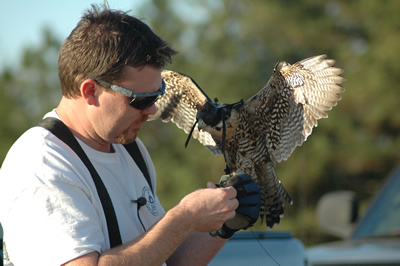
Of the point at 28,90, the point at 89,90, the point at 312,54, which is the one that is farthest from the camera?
the point at 28,90

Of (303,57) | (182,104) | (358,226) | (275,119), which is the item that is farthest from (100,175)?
(303,57)

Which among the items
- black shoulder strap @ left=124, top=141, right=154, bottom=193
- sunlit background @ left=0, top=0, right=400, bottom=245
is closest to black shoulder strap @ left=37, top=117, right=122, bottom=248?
black shoulder strap @ left=124, top=141, right=154, bottom=193

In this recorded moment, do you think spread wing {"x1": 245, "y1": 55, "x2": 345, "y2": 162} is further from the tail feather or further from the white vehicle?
the white vehicle

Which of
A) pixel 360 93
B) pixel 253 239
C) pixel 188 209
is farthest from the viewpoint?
pixel 360 93

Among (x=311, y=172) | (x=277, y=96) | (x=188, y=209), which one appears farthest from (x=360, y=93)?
(x=188, y=209)

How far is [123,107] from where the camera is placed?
2.20m

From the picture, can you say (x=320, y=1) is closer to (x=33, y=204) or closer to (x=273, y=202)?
(x=273, y=202)

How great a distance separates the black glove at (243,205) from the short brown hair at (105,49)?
571 millimetres

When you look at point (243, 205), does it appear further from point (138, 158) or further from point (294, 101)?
point (294, 101)

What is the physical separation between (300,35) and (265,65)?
1.36 meters

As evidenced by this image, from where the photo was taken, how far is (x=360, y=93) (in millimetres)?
14391

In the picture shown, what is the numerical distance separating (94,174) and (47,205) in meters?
0.27

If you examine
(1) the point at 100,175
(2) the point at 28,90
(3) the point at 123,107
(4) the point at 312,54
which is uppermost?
(4) the point at 312,54

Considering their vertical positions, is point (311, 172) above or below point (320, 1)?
below
